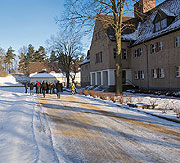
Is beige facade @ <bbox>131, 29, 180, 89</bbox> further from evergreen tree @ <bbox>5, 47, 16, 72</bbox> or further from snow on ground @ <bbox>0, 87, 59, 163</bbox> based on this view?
evergreen tree @ <bbox>5, 47, 16, 72</bbox>

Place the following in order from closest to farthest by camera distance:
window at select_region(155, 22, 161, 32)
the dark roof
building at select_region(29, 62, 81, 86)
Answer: window at select_region(155, 22, 161, 32), building at select_region(29, 62, 81, 86), the dark roof

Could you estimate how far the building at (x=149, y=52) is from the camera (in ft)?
63.9

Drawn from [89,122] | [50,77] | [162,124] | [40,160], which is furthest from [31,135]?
[50,77]

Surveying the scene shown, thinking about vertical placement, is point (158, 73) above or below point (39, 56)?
below

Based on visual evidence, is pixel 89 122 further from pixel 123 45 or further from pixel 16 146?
pixel 123 45

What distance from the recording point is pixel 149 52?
2370cm

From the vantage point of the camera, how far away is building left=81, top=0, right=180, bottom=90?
19.5 m

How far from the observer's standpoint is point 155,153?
163 inches

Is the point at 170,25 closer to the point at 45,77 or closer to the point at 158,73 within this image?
the point at 158,73

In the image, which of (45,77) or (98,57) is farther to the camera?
(45,77)

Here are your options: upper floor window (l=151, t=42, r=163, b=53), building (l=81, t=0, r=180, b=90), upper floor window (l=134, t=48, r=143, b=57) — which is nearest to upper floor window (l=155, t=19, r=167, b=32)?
building (l=81, t=0, r=180, b=90)

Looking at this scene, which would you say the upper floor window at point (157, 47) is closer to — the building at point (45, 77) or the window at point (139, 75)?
the window at point (139, 75)

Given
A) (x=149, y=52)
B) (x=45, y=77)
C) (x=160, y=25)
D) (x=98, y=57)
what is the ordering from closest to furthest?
(x=160, y=25) < (x=149, y=52) < (x=98, y=57) < (x=45, y=77)

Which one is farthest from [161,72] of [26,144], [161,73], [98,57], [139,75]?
[26,144]
